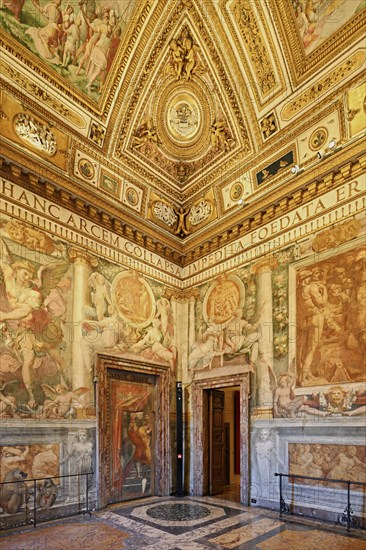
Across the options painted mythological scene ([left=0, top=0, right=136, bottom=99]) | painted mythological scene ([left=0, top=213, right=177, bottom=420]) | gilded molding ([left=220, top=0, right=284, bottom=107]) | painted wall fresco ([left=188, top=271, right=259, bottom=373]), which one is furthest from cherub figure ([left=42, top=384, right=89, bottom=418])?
gilded molding ([left=220, top=0, right=284, bottom=107])

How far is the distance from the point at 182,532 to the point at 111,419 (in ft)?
10.4

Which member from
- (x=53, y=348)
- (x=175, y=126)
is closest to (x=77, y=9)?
(x=175, y=126)

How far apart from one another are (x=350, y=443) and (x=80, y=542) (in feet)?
17.0

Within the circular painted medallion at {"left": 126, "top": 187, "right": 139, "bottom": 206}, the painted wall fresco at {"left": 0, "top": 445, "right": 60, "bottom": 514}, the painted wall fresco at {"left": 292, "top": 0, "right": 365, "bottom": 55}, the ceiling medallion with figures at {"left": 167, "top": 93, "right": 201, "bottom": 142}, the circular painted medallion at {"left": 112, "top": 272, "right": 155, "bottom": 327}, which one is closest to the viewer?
the painted wall fresco at {"left": 0, "top": 445, "right": 60, "bottom": 514}

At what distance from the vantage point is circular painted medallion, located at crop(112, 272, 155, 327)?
10.4 m

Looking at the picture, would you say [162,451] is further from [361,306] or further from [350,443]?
[361,306]

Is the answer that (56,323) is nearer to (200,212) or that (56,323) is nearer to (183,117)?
(200,212)

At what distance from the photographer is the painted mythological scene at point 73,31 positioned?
317 inches

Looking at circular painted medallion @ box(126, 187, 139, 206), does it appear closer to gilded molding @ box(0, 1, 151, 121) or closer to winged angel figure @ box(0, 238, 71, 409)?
gilded molding @ box(0, 1, 151, 121)

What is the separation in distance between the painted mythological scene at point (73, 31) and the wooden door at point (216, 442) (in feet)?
29.3

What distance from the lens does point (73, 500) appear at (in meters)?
8.29

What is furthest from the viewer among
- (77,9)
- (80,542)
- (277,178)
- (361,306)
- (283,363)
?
(277,178)

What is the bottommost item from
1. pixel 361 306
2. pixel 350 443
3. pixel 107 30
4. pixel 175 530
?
pixel 175 530

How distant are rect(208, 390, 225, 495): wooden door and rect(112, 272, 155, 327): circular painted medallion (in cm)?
289
